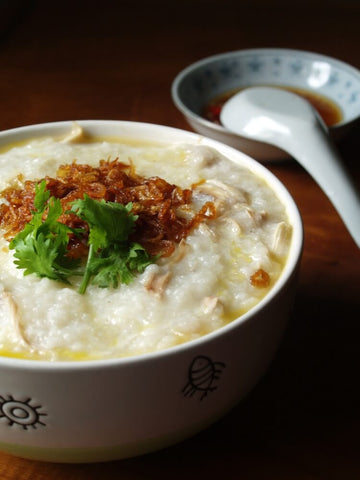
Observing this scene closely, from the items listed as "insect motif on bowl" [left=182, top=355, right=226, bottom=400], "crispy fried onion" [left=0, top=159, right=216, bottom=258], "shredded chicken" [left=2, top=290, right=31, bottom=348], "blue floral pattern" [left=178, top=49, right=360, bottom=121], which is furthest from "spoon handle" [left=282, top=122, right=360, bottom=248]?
"shredded chicken" [left=2, top=290, right=31, bottom=348]

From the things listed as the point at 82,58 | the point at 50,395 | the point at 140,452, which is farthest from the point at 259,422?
the point at 82,58

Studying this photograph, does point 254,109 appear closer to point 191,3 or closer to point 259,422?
point 259,422

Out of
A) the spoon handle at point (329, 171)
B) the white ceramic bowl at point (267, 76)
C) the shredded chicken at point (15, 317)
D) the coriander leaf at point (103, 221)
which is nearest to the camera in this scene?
the shredded chicken at point (15, 317)

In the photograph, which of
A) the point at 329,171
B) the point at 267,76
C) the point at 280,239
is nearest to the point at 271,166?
the point at 329,171

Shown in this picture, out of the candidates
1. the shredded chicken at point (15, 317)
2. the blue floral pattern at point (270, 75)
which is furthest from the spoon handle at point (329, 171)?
the shredded chicken at point (15, 317)

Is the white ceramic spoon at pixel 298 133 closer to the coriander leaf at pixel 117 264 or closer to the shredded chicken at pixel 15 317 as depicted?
the coriander leaf at pixel 117 264

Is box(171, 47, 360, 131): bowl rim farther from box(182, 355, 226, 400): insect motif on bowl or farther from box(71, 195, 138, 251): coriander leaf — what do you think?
box(182, 355, 226, 400): insect motif on bowl
